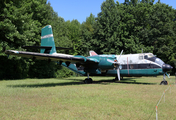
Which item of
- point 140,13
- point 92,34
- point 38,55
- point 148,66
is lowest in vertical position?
point 148,66

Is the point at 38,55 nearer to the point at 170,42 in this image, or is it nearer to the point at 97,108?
the point at 97,108

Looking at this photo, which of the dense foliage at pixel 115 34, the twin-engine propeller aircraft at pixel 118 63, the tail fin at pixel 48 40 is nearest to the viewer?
the twin-engine propeller aircraft at pixel 118 63

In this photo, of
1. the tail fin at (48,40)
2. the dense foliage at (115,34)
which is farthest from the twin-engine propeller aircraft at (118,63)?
the dense foliage at (115,34)

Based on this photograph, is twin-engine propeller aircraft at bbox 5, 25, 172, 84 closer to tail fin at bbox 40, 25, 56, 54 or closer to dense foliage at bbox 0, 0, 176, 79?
tail fin at bbox 40, 25, 56, 54

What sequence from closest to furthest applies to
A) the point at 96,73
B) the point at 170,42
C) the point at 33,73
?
the point at 96,73 < the point at 33,73 < the point at 170,42

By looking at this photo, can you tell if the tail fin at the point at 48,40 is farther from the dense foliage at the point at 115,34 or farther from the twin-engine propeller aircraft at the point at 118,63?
the dense foliage at the point at 115,34

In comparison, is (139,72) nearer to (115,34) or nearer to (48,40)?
(48,40)

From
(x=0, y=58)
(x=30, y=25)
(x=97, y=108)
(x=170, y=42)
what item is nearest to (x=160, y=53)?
(x=170, y=42)

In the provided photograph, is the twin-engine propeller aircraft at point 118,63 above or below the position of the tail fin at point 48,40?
below

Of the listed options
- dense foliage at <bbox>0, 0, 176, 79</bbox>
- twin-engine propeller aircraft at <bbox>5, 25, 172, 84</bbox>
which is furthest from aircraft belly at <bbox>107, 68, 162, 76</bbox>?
dense foliage at <bbox>0, 0, 176, 79</bbox>

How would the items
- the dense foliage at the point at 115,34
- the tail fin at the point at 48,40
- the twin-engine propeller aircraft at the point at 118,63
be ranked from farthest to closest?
the dense foliage at the point at 115,34 → the tail fin at the point at 48,40 → the twin-engine propeller aircraft at the point at 118,63

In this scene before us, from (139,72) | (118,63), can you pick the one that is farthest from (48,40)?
(139,72)

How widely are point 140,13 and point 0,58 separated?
35174mm

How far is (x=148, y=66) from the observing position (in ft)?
55.0
